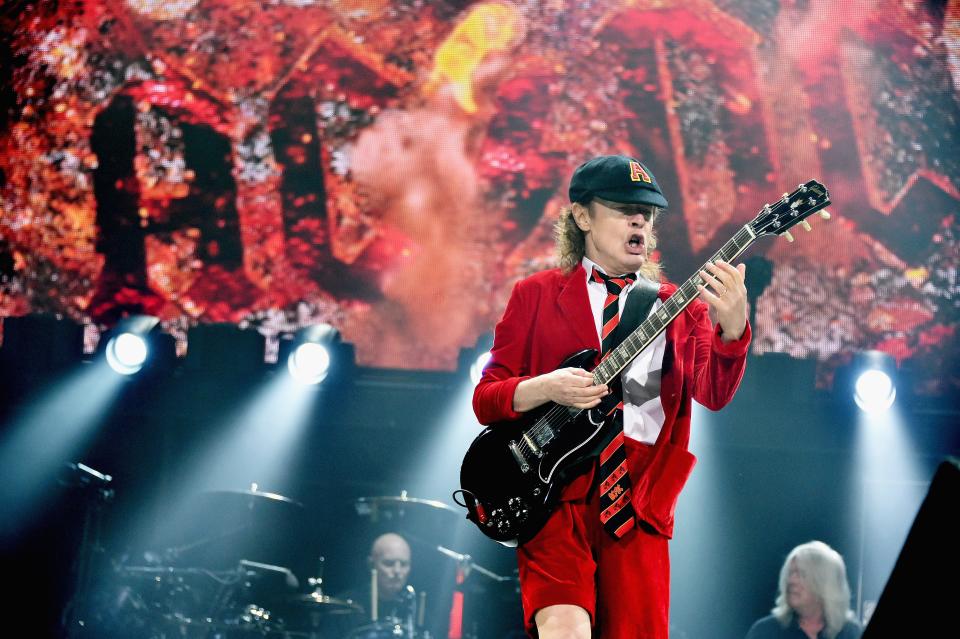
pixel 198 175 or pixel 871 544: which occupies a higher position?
pixel 198 175

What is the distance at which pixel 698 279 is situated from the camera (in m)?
3.14

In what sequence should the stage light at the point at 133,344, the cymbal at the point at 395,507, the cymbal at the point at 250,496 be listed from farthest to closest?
the stage light at the point at 133,344, the cymbal at the point at 395,507, the cymbal at the point at 250,496

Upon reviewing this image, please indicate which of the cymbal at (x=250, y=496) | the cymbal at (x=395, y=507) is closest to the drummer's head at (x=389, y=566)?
the cymbal at (x=395, y=507)

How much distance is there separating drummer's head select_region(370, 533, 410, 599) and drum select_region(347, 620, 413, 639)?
1.10 feet

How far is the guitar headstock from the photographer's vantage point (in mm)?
3227

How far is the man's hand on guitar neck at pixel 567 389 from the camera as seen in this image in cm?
305

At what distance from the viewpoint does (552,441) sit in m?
3.16

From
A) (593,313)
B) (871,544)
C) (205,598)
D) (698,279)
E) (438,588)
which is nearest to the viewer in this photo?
(698,279)

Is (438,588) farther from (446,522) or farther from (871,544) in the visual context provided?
(871,544)

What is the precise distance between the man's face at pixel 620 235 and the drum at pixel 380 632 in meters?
3.72

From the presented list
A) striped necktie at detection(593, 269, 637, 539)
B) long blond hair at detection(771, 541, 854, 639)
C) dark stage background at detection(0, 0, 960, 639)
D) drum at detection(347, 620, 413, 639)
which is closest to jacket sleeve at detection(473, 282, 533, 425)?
striped necktie at detection(593, 269, 637, 539)

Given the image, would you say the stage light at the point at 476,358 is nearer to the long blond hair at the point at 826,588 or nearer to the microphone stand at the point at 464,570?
the microphone stand at the point at 464,570

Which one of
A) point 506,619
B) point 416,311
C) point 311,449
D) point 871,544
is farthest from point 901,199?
point 311,449

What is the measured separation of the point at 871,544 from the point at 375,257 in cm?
411
